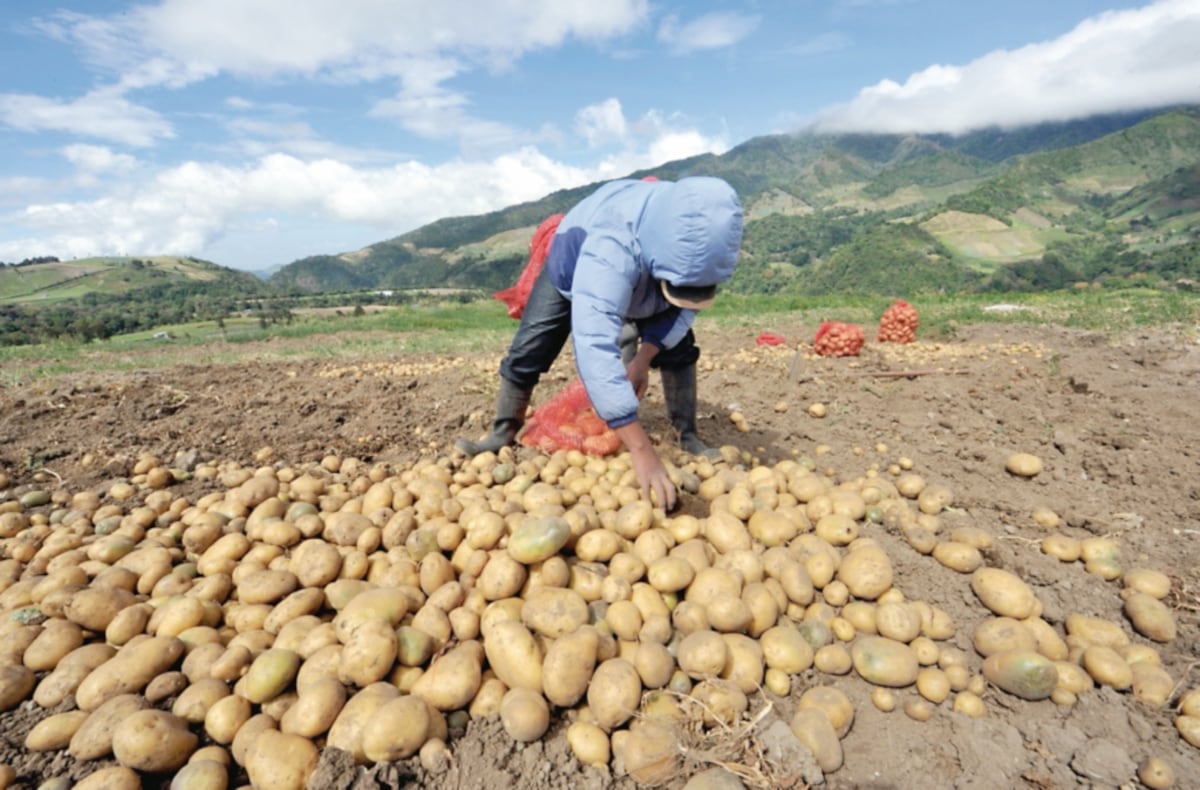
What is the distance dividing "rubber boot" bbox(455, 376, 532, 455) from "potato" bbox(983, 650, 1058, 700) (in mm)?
2908

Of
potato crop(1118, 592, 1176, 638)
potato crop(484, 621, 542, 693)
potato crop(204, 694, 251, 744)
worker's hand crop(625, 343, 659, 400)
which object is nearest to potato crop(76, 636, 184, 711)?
potato crop(204, 694, 251, 744)

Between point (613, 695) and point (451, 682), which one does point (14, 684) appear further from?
point (613, 695)

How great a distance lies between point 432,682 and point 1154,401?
679cm

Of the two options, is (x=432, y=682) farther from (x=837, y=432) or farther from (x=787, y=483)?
(x=837, y=432)

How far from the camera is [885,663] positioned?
2084mm

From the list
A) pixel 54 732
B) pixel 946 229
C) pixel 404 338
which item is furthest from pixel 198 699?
pixel 946 229

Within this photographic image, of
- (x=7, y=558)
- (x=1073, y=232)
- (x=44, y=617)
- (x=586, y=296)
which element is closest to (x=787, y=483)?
(x=586, y=296)

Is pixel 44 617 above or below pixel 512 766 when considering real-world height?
above

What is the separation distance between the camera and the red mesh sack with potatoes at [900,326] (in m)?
10.2

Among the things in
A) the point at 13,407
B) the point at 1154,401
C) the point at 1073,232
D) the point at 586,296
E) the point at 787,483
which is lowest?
the point at 1073,232

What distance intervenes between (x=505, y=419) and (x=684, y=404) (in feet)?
4.24

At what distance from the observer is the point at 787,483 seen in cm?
326

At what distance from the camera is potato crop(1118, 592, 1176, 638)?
229 centimetres

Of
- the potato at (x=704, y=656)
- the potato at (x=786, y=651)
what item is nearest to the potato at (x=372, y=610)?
the potato at (x=704, y=656)
